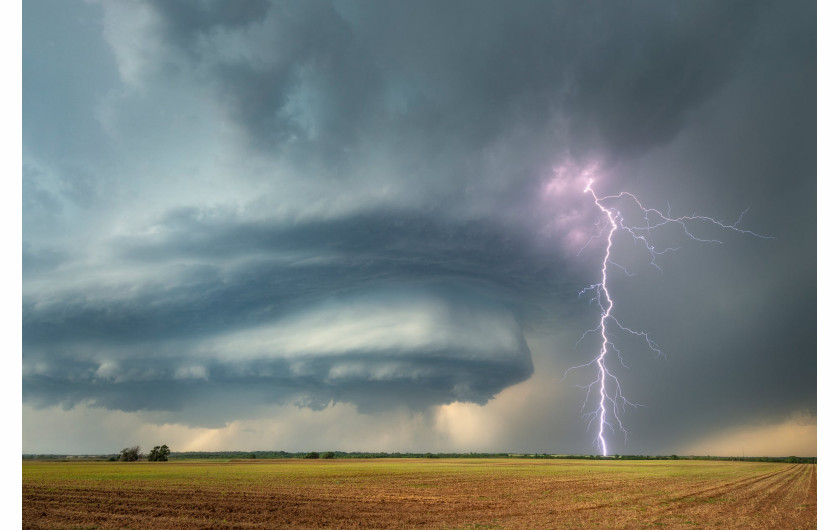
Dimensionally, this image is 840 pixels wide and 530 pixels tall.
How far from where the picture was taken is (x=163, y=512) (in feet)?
97.6

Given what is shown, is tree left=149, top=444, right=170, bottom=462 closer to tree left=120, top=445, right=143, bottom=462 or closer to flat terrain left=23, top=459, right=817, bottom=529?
tree left=120, top=445, right=143, bottom=462

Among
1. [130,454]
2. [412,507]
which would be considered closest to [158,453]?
[130,454]

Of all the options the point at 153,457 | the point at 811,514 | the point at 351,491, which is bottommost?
the point at 153,457

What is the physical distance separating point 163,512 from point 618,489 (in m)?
37.0

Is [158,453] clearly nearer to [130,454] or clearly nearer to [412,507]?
[130,454]

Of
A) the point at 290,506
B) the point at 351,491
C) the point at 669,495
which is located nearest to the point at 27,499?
the point at 290,506

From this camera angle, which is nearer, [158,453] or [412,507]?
[412,507]

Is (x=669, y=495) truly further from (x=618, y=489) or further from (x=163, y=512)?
(x=163, y=512)

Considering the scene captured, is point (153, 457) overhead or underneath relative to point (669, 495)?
underneath

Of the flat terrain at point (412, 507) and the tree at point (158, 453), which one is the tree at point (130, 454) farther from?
the flat terrain at point (412, 507)

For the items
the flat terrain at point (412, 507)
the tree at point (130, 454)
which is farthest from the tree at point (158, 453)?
the flat terrain at point (412, 507)

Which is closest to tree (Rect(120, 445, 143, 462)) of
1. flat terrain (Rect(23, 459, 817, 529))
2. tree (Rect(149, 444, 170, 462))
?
tree (Rect(149, 444, 170, 462))

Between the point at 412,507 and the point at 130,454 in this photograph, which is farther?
the point at 130,454

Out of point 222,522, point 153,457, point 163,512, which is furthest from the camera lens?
point 153,457
